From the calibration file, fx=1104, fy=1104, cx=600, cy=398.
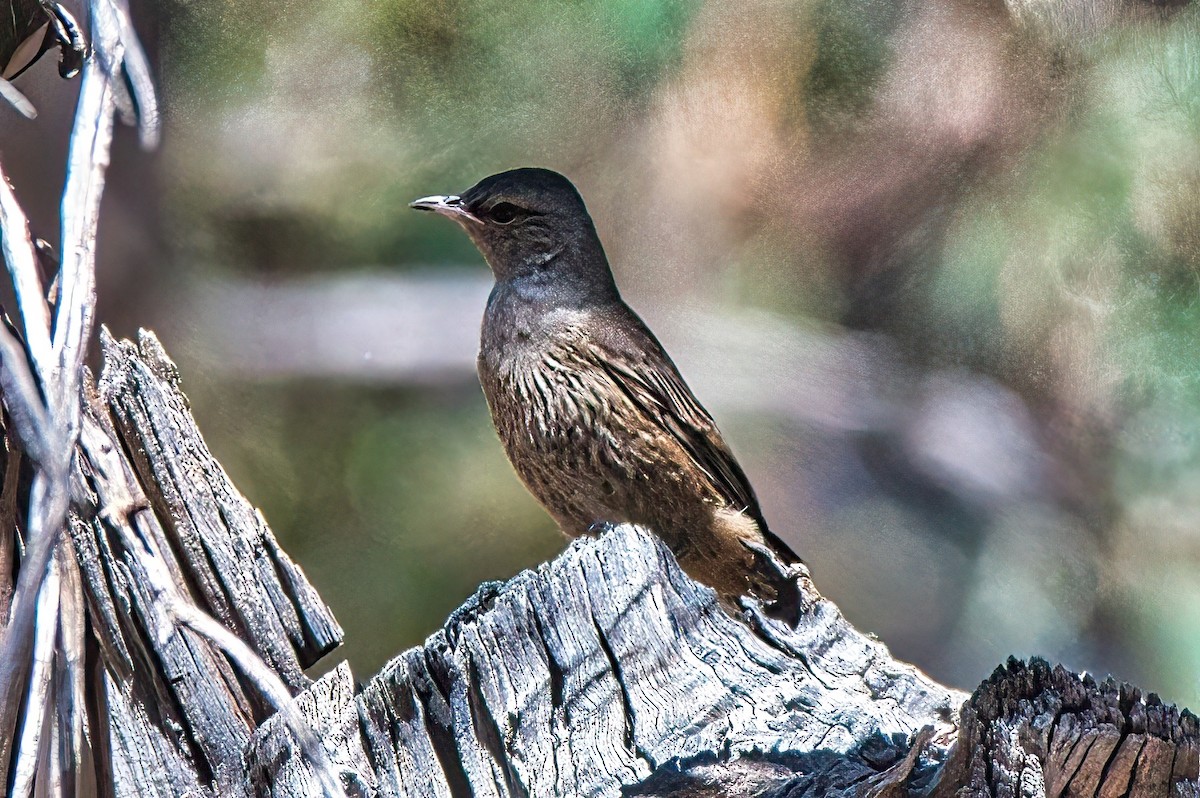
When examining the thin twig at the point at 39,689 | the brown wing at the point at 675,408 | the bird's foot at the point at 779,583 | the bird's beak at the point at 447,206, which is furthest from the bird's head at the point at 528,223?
the thin twig at the point at 39,689

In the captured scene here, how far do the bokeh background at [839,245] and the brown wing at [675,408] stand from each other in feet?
0.31

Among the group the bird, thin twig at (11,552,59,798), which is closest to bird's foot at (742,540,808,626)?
the bird

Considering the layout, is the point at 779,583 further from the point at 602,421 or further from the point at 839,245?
the point at 839,245

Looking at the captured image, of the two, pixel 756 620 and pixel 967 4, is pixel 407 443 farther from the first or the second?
pixel 967 4

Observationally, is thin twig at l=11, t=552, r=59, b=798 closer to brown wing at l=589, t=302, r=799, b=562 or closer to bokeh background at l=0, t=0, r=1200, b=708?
bokeh background at l=0, t=0, r=1200, b=708

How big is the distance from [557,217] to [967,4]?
2.63ft

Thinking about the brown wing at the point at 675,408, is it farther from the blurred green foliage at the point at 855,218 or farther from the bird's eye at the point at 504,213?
the bird's eye at the point at 504,213

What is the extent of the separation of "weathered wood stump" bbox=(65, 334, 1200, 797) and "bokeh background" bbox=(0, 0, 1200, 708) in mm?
259

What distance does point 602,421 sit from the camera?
1.92m

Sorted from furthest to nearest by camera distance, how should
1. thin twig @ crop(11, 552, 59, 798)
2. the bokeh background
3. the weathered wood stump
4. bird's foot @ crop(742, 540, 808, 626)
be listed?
1. the bokeh background
2. bird's foot @ crop(742, 540, 808, 626)
3. thin twig @ crop(11, 552, 59, 798)
4. the weathered wood stump

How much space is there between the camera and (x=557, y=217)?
194cm

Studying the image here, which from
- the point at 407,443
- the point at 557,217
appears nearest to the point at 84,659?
the point at 407,443

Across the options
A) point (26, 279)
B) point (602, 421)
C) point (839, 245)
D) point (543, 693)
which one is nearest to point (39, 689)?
point (26, 279)

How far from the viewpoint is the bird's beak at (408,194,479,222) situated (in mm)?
1888
